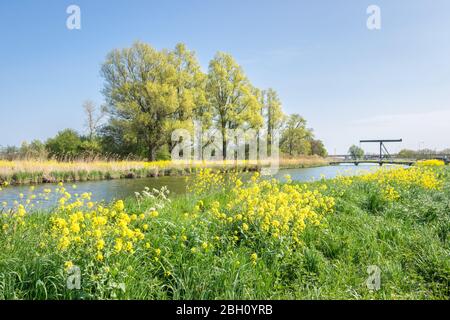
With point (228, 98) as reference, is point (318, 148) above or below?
below

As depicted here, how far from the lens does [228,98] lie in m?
33.9

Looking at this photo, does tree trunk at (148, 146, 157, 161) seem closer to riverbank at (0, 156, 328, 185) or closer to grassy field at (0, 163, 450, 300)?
riverbank at (0, 156, 328, 185)

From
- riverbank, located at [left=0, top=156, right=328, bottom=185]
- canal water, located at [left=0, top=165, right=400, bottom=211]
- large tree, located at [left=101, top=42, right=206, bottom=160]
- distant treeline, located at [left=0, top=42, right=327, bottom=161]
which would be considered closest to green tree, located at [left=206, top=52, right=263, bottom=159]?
distant treeline, located at [left=0, top=42, right=327, bottom=161]

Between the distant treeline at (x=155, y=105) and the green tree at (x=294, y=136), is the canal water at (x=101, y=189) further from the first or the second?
the green tree at (x=294, y=136)

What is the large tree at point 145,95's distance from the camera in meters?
27.9

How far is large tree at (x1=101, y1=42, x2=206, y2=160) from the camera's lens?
2794 centimetres

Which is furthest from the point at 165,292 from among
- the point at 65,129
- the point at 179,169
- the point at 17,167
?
the point at 65,129

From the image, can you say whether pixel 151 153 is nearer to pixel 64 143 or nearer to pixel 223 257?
pixel 64 143

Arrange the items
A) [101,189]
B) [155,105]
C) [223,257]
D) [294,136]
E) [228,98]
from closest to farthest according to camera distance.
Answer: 1. [223,257]
2. [101,189]
3. [155,105]
4. [228,98]
5. [294,136]

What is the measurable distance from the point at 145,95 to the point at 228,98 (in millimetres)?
9454

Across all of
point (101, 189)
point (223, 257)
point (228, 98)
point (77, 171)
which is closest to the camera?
point (223, 257)

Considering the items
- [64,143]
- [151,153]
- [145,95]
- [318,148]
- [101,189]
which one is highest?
[145,95]

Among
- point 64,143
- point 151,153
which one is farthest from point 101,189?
point 64,143

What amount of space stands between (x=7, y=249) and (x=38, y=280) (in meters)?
0.89
